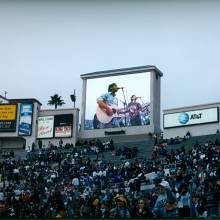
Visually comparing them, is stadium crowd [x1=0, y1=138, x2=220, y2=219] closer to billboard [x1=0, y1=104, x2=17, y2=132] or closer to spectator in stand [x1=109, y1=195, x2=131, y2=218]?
spectator in stand [x1=109, y1=195, x2=131, y2=218]

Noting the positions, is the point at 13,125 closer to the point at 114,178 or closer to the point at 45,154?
the point at 45,154

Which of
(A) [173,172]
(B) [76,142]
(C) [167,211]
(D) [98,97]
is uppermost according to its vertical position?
(D) [98,97]

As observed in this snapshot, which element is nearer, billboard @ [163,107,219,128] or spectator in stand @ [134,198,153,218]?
spectator in stand @ [134,198,153,218]

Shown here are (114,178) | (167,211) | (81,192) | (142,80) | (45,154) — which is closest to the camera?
(167,211)

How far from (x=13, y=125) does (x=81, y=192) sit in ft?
86.7

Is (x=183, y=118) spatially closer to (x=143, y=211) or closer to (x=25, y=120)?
(x=25, y=120)

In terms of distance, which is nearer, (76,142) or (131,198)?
(131,198)

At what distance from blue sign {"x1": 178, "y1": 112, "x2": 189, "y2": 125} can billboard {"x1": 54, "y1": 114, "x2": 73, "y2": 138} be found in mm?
10220

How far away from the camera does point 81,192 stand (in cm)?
2853

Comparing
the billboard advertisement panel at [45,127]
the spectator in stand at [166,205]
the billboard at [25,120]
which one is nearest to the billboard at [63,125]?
the billboard advertisement panel at [45,127]

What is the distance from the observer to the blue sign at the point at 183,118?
1866 inches

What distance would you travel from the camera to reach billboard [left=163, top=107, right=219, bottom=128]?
152 ft

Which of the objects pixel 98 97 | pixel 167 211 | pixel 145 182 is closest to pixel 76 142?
pixel 98 97

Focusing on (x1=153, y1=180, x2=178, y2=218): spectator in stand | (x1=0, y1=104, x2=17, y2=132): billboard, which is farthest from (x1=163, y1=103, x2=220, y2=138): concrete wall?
(x1=153, y1=180, x2=178, y2=218): spectator in stand
